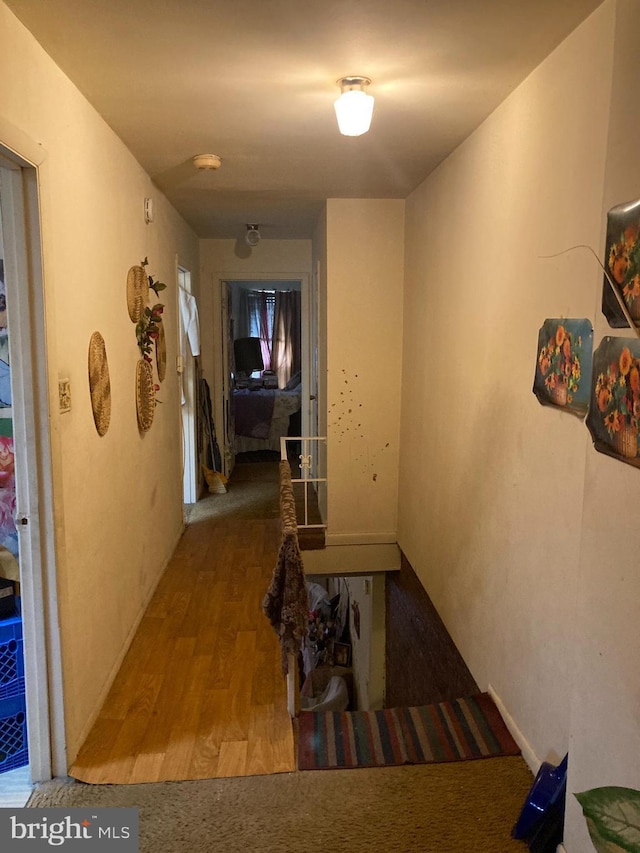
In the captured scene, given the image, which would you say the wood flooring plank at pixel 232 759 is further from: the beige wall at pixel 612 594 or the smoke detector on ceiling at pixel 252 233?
the smoke detector on ceiling at pixel 252 233

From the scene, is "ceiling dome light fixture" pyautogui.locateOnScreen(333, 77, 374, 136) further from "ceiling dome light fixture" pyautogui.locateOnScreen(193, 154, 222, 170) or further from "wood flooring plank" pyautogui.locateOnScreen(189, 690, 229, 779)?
"wood flooring plank" pyautogui.locateOnScreen(189, 690, 229, 779)

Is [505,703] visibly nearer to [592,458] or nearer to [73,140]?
[592,458]

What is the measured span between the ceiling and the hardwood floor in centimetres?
223

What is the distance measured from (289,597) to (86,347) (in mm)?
1151

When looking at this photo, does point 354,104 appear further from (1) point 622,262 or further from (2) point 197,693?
(2) point 197,693

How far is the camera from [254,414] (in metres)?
7.10

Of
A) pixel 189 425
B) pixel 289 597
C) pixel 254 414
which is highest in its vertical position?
pixel 189 425

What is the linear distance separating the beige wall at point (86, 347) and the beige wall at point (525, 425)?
1.46m

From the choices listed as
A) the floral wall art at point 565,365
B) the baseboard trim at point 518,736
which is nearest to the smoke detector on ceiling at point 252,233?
the floral wall art at point 565,365

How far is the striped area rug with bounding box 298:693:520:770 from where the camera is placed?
208 cm

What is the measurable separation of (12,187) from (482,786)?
227 cm

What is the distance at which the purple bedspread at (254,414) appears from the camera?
7.06 meters

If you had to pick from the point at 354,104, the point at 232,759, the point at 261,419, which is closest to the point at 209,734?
the point at 232,759

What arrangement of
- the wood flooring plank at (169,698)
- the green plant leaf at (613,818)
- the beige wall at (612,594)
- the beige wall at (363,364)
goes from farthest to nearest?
1. the beige wall at (363,364)
2. the wood flooring plank at (169,698)
3. the beige wall at (612,594)
4. the green plant leaf at (613,818)
